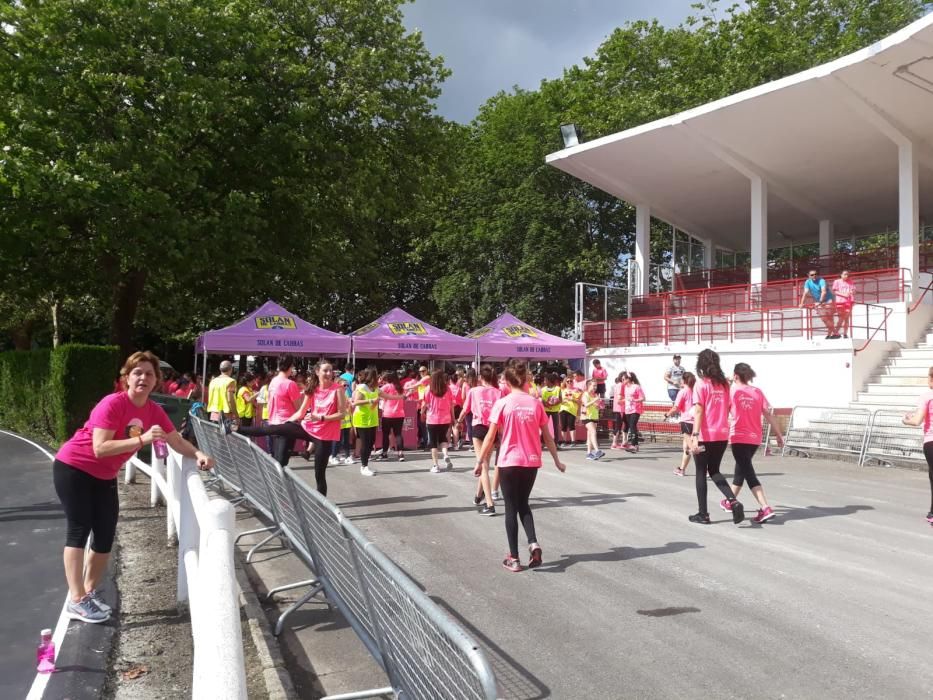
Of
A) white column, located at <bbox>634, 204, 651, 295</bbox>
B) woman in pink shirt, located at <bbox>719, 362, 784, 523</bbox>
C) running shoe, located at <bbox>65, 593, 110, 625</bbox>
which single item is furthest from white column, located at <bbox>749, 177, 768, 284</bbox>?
running shoe, located at <bbox>65, 593, 110, 625</bbox>

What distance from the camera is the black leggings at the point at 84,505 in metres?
4.96

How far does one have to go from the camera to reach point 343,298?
37406mm

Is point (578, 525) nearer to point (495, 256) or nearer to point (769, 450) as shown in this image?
point (769, 450)

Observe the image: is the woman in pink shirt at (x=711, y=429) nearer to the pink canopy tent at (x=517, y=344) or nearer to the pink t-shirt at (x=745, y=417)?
the pink t-shirt at (x=745, y=417)

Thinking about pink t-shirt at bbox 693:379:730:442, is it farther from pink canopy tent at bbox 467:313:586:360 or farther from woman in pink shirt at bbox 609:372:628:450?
pink canopy tent at bbox 467:313:586:360

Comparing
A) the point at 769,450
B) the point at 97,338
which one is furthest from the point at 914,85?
the point at 97,338

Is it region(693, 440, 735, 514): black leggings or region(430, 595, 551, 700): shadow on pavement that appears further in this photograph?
region(693, 440, 735, 514): black leggings

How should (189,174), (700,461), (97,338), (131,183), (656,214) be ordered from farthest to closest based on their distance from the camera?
(97,338) < (656,214) < (189,174) < (131,183) < (700,461)

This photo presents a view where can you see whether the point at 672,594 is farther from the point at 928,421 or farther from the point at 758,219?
the point at 758,219

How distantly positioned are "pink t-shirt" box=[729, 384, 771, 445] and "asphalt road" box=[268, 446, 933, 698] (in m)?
0.98

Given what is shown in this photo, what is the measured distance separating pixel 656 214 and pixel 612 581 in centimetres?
2702

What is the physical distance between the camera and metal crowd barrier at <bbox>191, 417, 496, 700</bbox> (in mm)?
2395

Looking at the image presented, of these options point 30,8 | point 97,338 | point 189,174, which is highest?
point 30,8

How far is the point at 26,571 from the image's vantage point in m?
6.59
